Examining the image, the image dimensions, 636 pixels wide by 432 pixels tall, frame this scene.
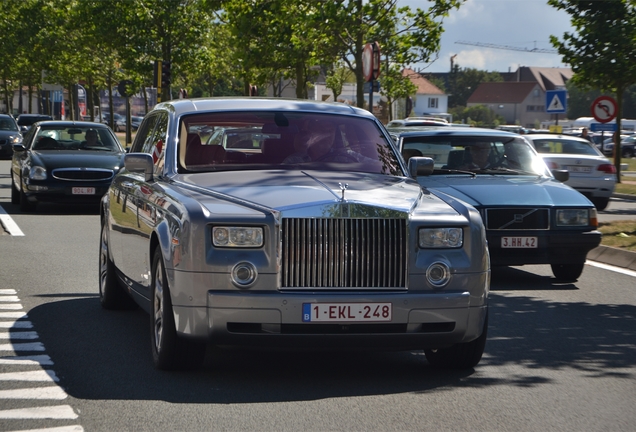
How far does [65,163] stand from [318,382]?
549 inches

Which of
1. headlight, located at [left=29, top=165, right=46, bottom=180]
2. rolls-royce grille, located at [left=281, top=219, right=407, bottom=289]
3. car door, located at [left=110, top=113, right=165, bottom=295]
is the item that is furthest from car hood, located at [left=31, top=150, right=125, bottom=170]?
rolls-royce grille, located at [left=281, top=219, right=407, bottom=289]

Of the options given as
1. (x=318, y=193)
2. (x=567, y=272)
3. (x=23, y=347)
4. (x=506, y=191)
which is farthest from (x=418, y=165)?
(x=567, y=272)

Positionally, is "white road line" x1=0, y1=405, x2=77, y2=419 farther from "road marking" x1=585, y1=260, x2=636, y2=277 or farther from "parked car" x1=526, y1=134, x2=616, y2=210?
"parked car" x1=526, y1=134, x2=616, y2=210

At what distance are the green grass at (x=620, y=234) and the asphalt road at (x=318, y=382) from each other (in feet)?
16.4

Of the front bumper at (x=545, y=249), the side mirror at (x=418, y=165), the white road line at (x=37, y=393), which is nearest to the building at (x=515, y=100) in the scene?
the front bumper at (x=545, y=249)

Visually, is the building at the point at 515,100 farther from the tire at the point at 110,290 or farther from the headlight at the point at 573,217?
the tire at the point at 110,290

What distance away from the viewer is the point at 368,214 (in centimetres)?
650

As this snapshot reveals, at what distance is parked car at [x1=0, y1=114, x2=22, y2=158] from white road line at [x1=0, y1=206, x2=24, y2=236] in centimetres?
2342

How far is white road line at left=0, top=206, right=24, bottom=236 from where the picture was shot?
54.0 ft

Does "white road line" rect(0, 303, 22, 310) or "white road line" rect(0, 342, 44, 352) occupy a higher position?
"white road line" rect(0, 342, 44, 352)

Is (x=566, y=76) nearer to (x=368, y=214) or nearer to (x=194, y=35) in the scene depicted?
(x=194, y=35)

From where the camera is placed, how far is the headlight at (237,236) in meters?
6.36

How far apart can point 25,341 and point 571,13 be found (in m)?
25.9

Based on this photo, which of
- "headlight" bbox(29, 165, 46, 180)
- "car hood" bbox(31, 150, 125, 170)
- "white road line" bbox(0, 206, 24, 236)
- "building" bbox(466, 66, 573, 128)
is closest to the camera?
"white road line" bbox(0, 206, 24, 236)
